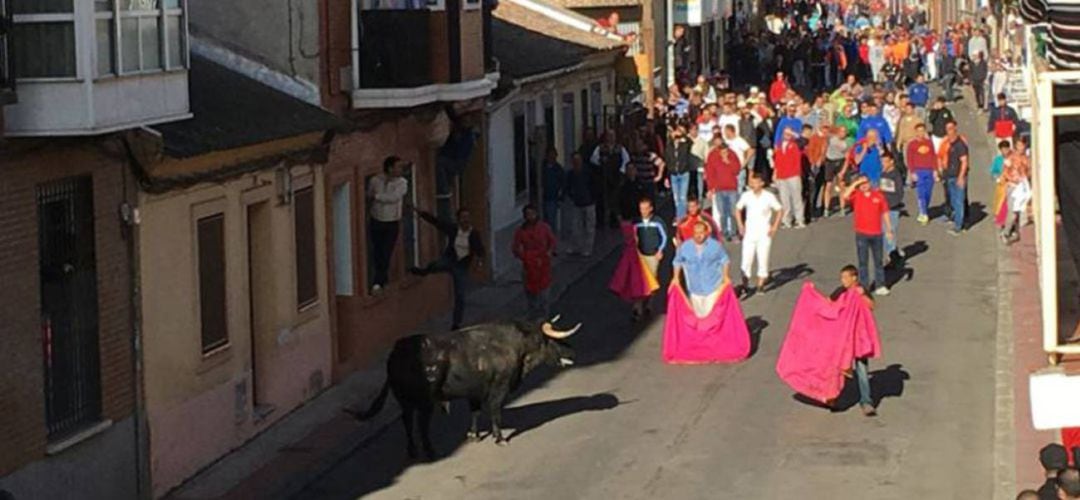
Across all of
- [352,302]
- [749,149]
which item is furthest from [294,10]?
[749,149]

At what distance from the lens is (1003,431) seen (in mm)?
19531

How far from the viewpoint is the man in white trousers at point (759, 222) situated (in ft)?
89.0

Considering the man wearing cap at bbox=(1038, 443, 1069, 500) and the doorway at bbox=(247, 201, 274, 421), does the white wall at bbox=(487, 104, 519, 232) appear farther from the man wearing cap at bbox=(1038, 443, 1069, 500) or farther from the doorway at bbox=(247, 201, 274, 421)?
the man wearing cap at bbox=(1038, 443, 1069, 500)

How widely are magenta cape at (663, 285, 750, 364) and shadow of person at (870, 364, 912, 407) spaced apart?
160 cm

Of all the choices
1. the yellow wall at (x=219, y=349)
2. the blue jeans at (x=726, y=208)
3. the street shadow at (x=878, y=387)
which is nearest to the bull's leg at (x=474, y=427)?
the yellow wall at (x=219, y=349)

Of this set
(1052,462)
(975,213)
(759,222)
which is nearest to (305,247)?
(759,222)

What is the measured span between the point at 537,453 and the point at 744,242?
29.2 ft

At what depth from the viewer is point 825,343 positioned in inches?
795

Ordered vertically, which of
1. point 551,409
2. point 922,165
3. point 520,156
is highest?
point 520,156

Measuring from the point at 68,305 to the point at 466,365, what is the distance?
11.9 feet

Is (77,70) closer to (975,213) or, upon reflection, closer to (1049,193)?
(1049,193)

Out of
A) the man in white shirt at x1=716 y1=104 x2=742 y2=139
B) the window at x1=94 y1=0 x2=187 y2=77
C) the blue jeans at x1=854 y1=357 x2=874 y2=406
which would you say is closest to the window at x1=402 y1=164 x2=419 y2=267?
the blue jeans at x1=854 y1=357 x2=874 y2=406

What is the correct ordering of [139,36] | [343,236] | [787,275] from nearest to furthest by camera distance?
1. [139,36]
2. [343,236]
3. [787,275]

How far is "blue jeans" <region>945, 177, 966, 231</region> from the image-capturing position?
32.2 meters
